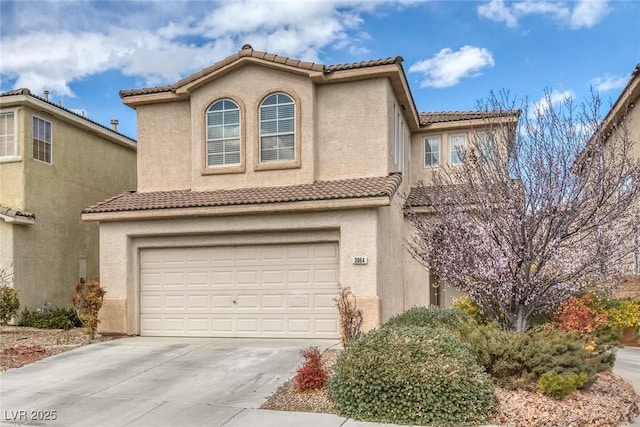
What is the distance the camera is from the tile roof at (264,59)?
13398mm

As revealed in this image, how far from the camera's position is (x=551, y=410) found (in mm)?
7113

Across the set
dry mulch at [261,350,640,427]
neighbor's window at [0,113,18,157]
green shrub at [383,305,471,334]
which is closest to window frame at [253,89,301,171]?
green shrub at [383,305,471,334]

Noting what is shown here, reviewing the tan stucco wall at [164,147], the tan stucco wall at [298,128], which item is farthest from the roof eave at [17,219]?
the tan stucco wall at [298,128]

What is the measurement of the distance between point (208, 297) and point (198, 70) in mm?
5901

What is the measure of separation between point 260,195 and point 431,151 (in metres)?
7.63

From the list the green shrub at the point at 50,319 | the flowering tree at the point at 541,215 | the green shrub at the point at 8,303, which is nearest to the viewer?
the flowering tree at the point at 541,215

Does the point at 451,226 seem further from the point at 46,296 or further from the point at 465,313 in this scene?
the point at 46,296

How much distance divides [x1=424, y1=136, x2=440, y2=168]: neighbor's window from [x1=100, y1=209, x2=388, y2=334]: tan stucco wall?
6.94 metres

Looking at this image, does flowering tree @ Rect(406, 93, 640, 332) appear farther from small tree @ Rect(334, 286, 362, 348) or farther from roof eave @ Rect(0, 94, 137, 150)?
roof eave @ Rect(0, 94, 137, 150)

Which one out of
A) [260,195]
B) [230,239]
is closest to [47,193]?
[230,239]

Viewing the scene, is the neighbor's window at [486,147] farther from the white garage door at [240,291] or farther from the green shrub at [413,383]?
the white garage door at [240,291]

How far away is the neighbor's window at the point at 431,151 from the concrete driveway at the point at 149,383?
8.49 meters

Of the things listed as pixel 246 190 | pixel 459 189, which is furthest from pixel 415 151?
pixel 459 189

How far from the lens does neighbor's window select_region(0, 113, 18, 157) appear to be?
16469 mm
